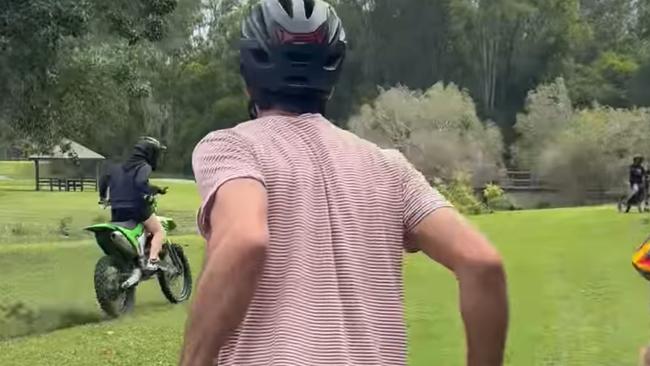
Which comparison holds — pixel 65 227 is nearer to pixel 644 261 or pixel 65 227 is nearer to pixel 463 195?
pixel 463 195

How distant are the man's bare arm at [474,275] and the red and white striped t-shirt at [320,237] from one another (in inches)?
1.3

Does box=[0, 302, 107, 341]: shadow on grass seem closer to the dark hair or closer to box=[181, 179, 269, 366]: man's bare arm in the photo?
the dark hair

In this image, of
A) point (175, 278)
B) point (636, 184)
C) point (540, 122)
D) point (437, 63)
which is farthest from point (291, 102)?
point (437, 63)

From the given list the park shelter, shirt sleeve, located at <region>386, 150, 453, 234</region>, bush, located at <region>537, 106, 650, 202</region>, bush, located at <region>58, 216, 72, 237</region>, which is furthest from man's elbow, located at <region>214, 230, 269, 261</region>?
the park shelter

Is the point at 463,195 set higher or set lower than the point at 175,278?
lower

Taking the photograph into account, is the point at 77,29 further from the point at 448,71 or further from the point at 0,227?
the point at 448,71

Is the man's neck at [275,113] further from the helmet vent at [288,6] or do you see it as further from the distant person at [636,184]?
the distant person at [636,184]

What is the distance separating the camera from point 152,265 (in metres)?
8.94

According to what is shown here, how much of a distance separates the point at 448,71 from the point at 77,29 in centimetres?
3910

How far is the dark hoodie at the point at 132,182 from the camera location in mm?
8844

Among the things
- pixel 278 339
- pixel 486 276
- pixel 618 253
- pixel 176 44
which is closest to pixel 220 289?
pixel 278 339

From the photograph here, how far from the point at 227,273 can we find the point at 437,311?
719 centimetres

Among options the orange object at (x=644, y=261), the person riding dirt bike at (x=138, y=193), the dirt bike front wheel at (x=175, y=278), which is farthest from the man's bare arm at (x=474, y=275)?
the dirt bike front wheel at (x=175, y=278)

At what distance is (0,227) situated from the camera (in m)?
22.0
